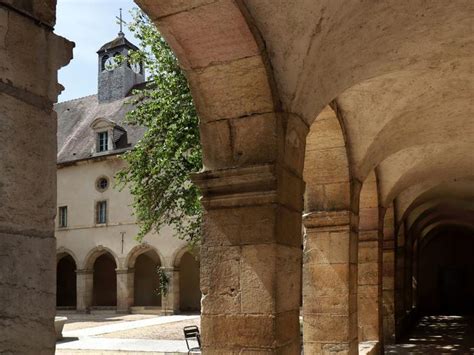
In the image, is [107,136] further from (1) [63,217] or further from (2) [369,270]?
(2) [369,270]

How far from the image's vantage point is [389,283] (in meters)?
11.3

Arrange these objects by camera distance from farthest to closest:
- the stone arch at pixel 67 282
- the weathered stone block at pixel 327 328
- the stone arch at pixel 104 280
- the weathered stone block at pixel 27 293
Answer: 1. the stone arch at pixel 67 282
2. the stone arch at pixel 104 280
3. the weathered stone block at pixel 327 328
4. the weathered stone block at pixel 27 293

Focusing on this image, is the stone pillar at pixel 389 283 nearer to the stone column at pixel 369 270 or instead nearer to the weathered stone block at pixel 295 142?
the stone column at pixel 369 270

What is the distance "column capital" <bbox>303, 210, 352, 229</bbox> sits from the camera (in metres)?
6.05

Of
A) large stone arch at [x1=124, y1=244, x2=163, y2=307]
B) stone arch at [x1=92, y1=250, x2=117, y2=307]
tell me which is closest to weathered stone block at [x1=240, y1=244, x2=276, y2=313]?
large stone arch at [x1=124, y1=244, x2=163, y2=307]

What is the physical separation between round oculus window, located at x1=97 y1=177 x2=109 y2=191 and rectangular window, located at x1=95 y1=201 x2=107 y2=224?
575 mm

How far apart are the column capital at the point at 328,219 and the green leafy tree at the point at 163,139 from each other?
12.8 ft

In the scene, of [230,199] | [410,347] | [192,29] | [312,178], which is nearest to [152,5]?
[192,29]

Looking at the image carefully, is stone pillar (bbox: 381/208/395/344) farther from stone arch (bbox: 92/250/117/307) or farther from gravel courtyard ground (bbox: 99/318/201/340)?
stone arch (bbox: 92/250/117/307)

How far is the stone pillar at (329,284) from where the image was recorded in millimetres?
5828

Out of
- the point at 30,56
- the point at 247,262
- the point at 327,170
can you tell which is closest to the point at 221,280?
the point at 247,262

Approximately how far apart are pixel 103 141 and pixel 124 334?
10124 millimetres

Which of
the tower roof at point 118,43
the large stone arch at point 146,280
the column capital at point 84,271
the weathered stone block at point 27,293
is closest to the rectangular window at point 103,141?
the large stone arch at point 146,280

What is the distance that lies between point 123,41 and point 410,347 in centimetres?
1927
